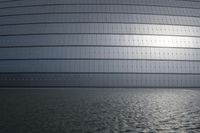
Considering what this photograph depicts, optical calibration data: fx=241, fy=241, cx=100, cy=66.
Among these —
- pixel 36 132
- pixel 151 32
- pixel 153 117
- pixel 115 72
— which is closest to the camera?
pixel 36 132

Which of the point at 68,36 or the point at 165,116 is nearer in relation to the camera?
the point at 165,116

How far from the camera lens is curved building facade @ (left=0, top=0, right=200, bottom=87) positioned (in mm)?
28766

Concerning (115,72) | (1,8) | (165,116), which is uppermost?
(1,8)

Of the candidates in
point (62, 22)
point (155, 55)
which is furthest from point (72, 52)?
point (155, 55)

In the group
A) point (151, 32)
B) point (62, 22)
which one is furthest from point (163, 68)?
point (62, 22)

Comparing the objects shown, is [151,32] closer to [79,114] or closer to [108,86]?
[108,86]

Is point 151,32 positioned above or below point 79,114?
above

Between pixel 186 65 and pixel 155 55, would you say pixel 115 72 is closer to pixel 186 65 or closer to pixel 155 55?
pixel 155 55

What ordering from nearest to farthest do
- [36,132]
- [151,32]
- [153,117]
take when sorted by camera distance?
[36,132] → [153,117] → [151,32]

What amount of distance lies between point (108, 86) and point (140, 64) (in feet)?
15.5

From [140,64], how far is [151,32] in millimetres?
4675

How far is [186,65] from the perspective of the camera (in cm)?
3019

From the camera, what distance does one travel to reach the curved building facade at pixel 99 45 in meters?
28.8

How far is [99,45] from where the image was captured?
29641 millimetres
